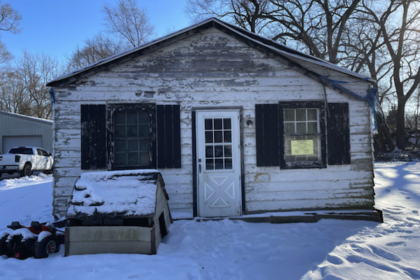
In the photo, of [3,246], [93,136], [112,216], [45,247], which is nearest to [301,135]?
[112,216]

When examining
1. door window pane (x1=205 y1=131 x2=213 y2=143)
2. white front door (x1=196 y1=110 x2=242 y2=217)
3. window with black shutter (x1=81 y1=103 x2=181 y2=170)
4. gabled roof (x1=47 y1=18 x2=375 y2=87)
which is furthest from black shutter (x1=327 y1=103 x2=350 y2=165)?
window with black shutter (x1=81 y1=103 x2=181 y2=170)

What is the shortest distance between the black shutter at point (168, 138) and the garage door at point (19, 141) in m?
18.4

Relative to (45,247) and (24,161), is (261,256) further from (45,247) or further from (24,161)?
(24,161)

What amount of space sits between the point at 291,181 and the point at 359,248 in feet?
6.25

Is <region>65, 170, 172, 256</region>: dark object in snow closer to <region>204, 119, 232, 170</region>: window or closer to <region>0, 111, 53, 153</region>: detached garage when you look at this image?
<region>204, 119, 232, 170</region>: window

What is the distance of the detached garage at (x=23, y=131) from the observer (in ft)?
65.0

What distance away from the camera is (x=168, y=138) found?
561 centimetres

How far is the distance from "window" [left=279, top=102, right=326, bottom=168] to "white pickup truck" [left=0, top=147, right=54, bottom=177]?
13543mm

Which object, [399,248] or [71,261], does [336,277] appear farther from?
[71,261]

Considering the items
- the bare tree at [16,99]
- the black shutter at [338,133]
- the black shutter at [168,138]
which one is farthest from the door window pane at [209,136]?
the bare tree at [16,99]

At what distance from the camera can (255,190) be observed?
18.8 feet

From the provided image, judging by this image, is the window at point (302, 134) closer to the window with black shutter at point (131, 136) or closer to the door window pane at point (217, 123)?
the door window pane at point (217, 123)

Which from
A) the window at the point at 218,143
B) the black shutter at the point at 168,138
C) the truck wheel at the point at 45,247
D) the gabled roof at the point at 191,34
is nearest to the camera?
the truck wheel at the point at 45,247

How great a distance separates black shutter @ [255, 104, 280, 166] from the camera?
5711mm
